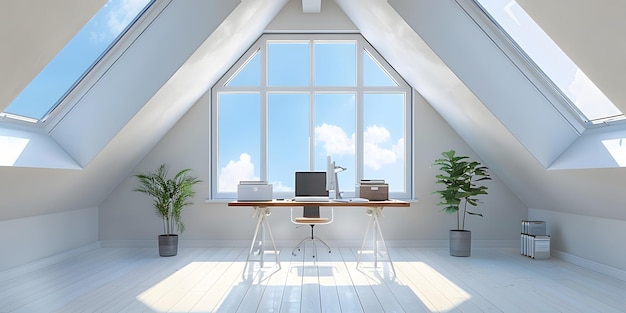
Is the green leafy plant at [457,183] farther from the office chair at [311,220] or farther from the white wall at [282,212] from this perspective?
the office chair at [311,220]

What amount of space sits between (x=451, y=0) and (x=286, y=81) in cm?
313

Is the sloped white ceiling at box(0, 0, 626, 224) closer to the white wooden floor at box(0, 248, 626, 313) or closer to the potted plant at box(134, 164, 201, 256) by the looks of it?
the potted plant at box(134, 164, 201, 256)

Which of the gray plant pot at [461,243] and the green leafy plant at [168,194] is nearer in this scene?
the gray plant pot at [461,243]

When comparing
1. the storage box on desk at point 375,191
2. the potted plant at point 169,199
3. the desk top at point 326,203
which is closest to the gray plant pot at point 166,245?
the potted plant at point 169,199

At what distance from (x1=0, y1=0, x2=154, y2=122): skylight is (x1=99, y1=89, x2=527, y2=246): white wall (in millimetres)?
2353

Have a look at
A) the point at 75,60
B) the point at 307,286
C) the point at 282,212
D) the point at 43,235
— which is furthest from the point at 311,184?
the point at 43,235

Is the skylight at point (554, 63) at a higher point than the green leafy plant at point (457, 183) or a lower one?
higher

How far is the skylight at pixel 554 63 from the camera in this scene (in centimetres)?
484

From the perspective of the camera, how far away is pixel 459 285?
16.5 ft

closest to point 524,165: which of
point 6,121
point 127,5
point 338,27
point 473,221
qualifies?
point 473,221

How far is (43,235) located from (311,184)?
3059 millimetres

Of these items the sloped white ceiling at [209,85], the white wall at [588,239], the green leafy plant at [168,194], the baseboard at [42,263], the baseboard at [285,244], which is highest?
the sloped white ceiling at [209,85]

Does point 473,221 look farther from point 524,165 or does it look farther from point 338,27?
point 338,27

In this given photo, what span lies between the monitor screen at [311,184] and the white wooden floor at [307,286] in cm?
82
